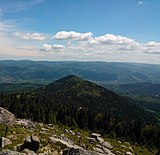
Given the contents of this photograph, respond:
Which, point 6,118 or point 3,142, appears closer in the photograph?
point 3,142

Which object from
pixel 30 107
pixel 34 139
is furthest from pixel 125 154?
pixel 30 107

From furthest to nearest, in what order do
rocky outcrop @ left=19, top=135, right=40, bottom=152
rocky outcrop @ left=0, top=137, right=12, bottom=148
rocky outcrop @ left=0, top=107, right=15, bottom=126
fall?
1. rocky outcrop @ left=0, top=107, right=15, bottom=126
2. rocky outcrop @ left=0, top=137, right=12, bottom=148
3. rocky outcrop @ left=19, top=135, right=40, bottom=152

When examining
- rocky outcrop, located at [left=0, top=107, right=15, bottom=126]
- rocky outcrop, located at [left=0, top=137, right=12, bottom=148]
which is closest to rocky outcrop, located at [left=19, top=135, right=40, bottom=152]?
rocky outcrop, located at [left=0, top=137, right=12, bottom=148]

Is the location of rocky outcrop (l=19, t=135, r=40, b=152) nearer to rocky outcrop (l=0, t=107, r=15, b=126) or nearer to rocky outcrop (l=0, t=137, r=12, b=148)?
rocky outcrop (l=0, t=137, r=12, b=148)

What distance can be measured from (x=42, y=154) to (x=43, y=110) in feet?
373

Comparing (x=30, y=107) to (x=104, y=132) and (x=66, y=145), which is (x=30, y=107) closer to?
(x=104, y=132)

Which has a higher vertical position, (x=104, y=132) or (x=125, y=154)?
(x=125, y=154)

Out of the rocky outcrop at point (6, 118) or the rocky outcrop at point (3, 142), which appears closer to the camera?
the rocky outcrop at point (3, 142)

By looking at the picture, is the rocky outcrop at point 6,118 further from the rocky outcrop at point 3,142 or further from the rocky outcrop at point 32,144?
the rocky outcrop at point 32,144

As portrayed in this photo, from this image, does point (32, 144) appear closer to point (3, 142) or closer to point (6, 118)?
point (3, 142)

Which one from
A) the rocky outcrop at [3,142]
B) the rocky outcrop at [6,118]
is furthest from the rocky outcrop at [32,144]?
the rocky outcrop at [6,118]

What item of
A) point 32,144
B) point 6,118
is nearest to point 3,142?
point 32,144

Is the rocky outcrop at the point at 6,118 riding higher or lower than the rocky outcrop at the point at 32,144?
lower

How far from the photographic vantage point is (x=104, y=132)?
14725 centimetres
